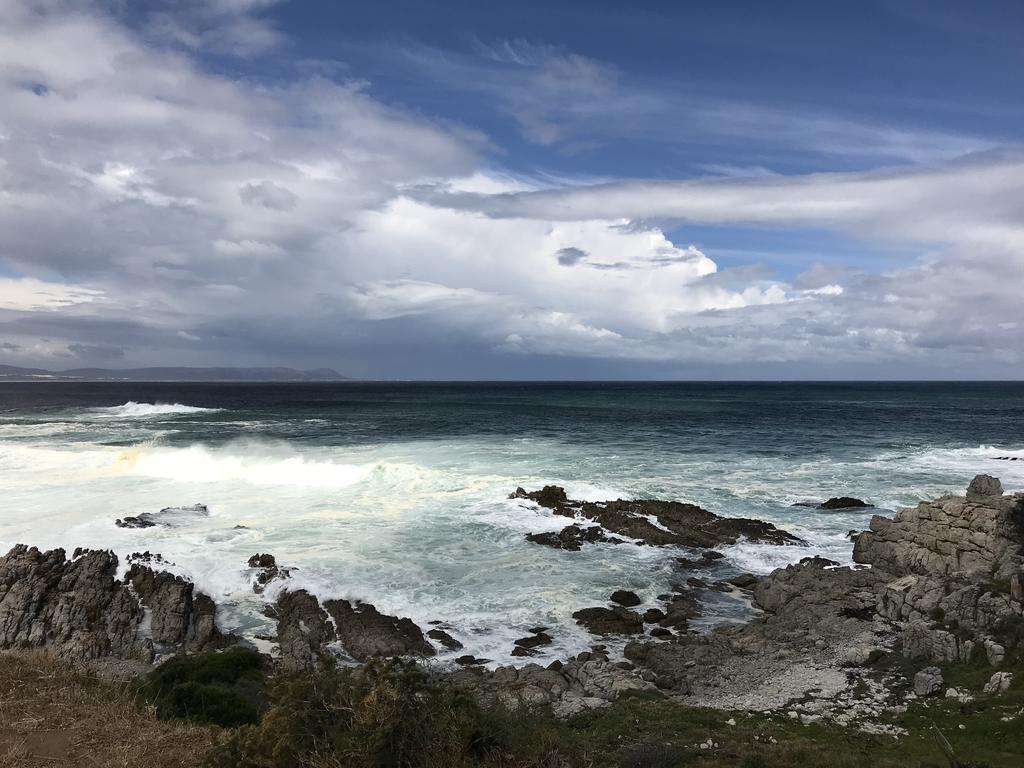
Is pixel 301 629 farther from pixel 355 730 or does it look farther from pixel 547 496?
pixel 547 496

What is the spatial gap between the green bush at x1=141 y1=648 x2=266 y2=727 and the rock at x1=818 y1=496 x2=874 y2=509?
82.8 feet

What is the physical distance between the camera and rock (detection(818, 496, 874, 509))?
94.8ft

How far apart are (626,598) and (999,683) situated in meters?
9.19

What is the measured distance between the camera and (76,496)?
95.8 feet

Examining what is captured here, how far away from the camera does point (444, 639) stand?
631 inches

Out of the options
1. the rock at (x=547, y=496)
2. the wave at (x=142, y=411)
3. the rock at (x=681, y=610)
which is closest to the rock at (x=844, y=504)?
the rock at (x=547, y=496)

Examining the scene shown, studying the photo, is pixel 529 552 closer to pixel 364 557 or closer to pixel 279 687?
pixel 364 557

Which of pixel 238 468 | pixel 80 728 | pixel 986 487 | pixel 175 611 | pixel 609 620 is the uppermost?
pixel 986 487

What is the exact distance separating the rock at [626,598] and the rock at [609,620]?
590mm

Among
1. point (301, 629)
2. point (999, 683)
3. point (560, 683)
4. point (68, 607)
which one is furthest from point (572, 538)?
point (68, 607)

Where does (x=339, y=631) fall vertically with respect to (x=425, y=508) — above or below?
below

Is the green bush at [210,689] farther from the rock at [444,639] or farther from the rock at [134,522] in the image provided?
the rock at [134,522]

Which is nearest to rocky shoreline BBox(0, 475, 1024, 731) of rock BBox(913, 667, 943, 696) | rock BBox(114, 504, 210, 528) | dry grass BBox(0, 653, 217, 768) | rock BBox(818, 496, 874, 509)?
rock BBox(913, 667, 943, 696)

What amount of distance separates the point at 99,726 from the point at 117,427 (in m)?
58.7
